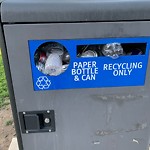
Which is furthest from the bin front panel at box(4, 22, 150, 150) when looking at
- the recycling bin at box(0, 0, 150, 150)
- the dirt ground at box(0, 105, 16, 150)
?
the dirt ground at box(0, 105, 16, 150)

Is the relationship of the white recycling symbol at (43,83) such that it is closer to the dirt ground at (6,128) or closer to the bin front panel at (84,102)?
the bin front panel at (84,102)

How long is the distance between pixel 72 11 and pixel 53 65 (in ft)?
0.95

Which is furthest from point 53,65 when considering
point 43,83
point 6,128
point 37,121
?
point 6,128

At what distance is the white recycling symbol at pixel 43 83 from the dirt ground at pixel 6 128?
1.55 meters

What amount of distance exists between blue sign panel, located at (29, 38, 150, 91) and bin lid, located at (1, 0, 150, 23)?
4.6 inches

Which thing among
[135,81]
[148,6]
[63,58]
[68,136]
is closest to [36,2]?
[63,58]

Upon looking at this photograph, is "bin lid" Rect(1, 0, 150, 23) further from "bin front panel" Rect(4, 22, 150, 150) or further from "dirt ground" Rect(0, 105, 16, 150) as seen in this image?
"dirt ground" Rect(0, 105, 16, 150)

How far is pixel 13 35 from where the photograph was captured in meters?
1.33

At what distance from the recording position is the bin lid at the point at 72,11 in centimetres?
128

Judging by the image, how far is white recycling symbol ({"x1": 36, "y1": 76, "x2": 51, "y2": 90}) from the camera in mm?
1444

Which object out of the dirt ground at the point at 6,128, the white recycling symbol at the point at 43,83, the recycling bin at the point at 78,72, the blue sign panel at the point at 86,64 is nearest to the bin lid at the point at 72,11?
the recycling bin at the point at 78,72

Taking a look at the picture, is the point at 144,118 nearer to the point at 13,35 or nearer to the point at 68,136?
the point at 68,136

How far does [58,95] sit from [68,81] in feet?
0.37

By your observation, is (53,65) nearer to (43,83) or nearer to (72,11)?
(43,83)
